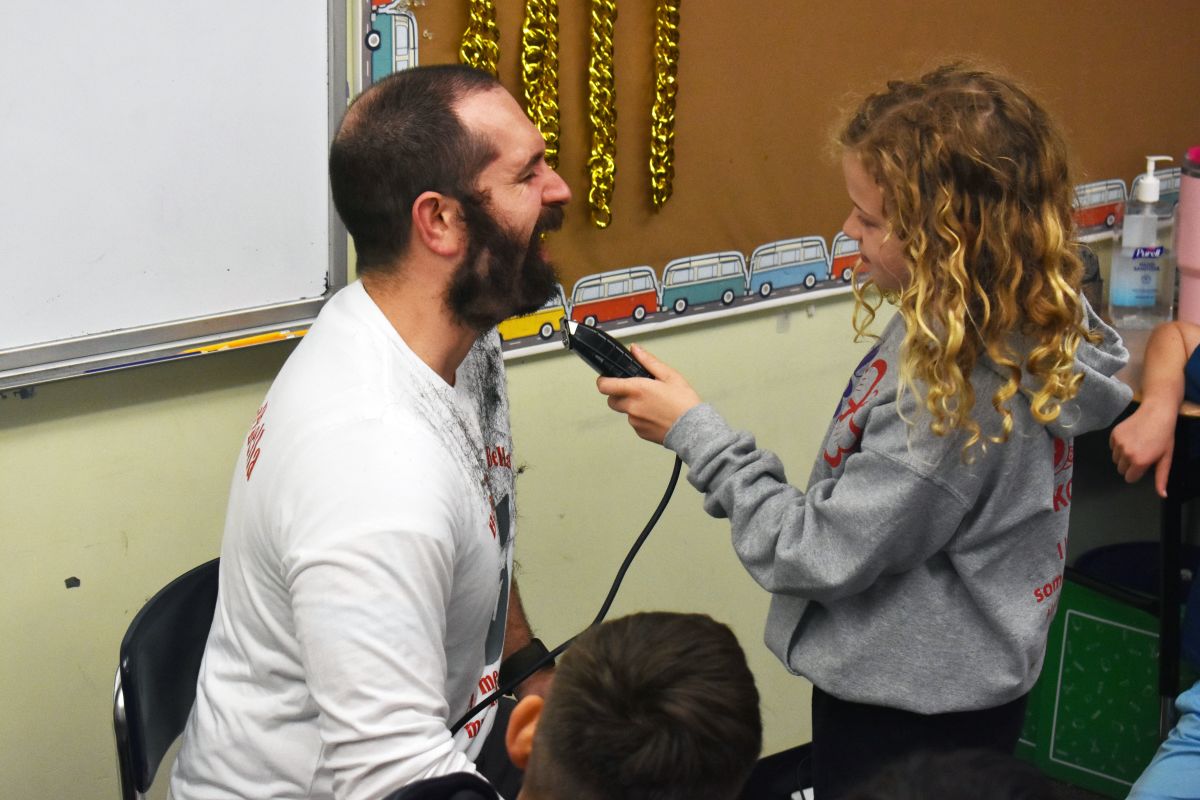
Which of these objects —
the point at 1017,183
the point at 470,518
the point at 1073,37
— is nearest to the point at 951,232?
the point at 1017,183

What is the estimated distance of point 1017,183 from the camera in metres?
1.14

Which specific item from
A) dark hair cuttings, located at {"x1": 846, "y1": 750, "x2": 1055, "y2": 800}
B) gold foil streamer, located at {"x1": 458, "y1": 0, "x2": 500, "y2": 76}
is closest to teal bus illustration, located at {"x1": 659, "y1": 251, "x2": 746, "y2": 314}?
gold foil streamer, located at {"x1": 458, "y1": 0, "x2": 500, "y2": 76}

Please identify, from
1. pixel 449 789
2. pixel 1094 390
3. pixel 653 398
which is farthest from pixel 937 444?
pixel 449 789

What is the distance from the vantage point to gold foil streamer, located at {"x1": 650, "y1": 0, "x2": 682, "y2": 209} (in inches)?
71.1

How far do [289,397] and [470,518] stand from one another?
21cm

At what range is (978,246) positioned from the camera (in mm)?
1140

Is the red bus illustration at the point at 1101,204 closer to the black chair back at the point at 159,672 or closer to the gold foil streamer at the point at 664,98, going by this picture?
the gold foil streamer at the point at 664,98

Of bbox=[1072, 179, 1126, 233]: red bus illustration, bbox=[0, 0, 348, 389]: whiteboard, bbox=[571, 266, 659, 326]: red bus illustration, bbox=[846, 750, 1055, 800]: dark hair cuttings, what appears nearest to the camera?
bbox=[846, 750, 1055, 800]: dark hair cuttings

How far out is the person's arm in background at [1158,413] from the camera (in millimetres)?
1800

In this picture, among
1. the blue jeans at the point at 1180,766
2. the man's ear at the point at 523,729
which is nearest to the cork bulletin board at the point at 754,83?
the blue jeans at the point at 1180,766

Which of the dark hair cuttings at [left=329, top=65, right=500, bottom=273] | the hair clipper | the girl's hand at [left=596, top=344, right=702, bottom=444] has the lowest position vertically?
the girl's hand at [left=596, top=344, right=702, bottom=444]

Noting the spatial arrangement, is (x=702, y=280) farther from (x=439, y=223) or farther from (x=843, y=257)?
(x=439, y=223)

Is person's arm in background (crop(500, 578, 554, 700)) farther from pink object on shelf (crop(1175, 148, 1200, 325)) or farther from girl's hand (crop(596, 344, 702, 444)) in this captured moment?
pink object on shelf (crop(1175, 148, 1200, 325))

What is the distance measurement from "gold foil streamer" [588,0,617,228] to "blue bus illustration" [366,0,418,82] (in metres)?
0.29
